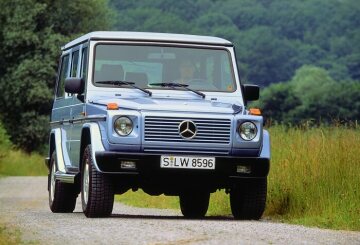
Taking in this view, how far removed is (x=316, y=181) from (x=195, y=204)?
1.61 metres

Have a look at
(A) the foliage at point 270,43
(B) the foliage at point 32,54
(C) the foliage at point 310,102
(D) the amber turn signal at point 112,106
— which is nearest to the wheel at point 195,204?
(D) the amber turn signal at point 112,106

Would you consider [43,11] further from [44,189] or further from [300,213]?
[300,213]

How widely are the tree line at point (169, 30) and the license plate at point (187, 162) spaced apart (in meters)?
3.91

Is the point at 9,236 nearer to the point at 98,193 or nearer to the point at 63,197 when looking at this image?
the point at 98,193

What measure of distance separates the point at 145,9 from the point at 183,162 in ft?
595

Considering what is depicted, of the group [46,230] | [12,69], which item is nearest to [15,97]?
[12,69]

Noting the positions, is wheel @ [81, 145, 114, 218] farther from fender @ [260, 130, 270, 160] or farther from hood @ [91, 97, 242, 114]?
fender @ [260, 130, 270, 160]

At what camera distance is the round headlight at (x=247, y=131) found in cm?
1389

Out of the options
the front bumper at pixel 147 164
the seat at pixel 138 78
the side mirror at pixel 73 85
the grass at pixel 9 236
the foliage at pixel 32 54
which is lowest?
the grass at pixel 9 236

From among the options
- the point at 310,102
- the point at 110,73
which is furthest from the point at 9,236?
the point at 310,102

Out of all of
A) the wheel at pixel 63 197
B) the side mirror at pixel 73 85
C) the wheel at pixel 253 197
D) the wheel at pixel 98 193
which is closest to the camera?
the wheel at pixel 98 193

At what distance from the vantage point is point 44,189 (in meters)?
29.6

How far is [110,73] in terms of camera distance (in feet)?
49.4

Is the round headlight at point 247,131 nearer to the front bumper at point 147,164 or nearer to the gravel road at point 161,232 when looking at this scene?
the front bumper at point 147,164
